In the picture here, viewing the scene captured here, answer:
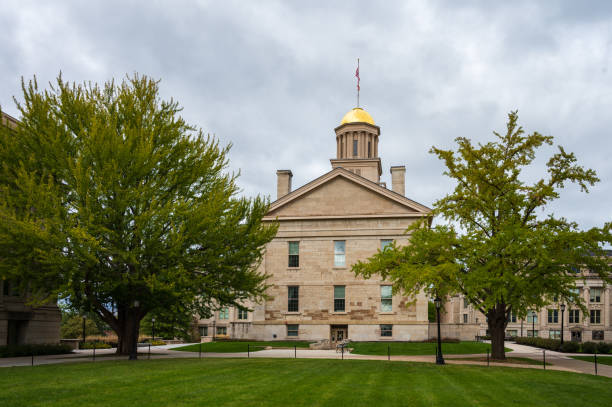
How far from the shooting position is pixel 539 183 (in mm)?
29312

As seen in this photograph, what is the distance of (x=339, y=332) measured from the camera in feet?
161

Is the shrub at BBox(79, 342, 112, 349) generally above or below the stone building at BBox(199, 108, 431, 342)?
below

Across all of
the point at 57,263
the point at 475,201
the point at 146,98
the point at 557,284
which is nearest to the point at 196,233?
the point at 57,263

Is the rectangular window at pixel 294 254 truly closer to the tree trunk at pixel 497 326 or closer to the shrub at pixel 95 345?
the shrub at pixel 95 345

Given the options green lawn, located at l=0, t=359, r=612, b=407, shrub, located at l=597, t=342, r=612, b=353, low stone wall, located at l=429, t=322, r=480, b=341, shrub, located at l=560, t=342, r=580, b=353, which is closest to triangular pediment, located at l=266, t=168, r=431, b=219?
low stone wall, located at l=429, t=322, r=480, b=341

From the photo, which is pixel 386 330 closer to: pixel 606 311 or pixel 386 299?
pixel 386 299

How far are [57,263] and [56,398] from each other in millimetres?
11875

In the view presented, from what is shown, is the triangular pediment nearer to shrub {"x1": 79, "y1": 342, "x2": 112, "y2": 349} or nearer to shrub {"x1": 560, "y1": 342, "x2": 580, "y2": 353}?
shrub {"x1": 560, "y1": 342, "x2": 580, "y2": 353}

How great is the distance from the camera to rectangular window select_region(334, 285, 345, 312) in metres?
49.2

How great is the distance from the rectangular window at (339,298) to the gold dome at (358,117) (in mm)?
21702

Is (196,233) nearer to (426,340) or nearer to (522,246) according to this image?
(522,246)

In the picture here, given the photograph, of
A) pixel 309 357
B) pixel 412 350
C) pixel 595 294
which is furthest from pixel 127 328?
pixel 595 294

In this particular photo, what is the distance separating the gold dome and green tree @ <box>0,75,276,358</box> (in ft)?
114

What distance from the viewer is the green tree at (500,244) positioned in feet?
85.8
